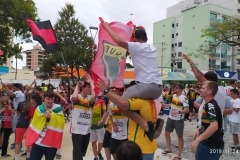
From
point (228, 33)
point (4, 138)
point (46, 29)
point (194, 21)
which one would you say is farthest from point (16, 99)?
point (194, 21)

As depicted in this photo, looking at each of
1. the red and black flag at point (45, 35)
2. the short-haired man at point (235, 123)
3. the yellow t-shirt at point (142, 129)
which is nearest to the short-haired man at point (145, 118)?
the yellow t-shirt at point (142, 129)

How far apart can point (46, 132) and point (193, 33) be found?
168ft

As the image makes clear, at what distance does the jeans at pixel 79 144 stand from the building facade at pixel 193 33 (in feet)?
128

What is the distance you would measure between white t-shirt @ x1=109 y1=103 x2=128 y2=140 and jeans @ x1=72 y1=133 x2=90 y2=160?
638 mm

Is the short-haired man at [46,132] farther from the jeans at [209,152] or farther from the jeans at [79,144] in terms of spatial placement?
the jeans at [209,152]

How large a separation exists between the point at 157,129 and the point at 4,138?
185 inches

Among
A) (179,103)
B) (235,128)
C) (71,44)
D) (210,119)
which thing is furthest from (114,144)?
(71,44)

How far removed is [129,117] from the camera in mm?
2943

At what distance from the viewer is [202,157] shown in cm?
351

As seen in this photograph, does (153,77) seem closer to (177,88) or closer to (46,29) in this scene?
(177,88)

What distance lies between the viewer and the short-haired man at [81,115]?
4.99m

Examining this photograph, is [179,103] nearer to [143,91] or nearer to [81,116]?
[81,116]

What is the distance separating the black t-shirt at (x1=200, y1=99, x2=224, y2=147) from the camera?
3.28m

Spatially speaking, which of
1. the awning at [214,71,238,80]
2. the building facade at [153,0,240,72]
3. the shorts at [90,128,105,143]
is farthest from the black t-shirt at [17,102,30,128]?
the building facade at [153,0,240,72]
